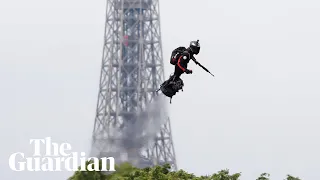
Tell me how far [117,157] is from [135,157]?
477cm

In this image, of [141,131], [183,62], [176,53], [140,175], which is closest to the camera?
[183,62]

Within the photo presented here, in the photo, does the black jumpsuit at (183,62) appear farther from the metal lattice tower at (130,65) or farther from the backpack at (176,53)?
the metal lattice tower at (130,65)

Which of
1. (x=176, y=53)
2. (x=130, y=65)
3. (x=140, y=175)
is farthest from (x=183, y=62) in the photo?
(x=130, y=65)

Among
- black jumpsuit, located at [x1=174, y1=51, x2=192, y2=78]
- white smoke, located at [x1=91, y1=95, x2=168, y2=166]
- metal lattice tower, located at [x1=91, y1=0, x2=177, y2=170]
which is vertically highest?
metal lattice tower, located at [x1=91, y1=0, x2=177, y2=170]

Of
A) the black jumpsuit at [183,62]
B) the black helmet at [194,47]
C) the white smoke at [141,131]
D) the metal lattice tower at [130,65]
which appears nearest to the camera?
the black jumpsuit at [183,62]

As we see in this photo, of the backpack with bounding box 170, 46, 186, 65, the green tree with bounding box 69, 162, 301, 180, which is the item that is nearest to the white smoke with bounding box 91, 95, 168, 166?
the green tree with bounding box 69, 162, 301, 180

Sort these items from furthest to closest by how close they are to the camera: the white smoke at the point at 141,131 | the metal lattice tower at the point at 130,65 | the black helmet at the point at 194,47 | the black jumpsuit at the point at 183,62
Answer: the metal lattice tower at the point at 130,65 → the white smoke at the point at 141,131 → the black helmet at the point at 194,47 → the black jumpsuit at the point at 183,62

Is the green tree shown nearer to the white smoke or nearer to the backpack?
the white smoke

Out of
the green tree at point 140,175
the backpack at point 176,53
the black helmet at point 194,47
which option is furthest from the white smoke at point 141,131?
the black helmet at point 194,47

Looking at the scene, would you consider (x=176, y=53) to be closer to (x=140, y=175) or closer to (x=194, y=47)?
(x=194, y=47)

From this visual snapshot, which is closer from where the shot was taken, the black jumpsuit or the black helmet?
the black jumpsuit

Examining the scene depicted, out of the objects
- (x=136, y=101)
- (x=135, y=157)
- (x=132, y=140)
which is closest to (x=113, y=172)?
(x=132, y=140)

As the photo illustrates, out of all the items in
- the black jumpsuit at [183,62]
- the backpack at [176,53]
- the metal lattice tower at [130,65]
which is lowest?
the black jumpsuit at [183,62]

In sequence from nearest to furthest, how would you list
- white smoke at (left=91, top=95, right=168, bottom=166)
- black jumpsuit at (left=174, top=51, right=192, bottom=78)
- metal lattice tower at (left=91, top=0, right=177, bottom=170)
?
1. black jumpsuit at (left=174, top=51, right=192, bottom=78)
2. white smoke at (left=91, top=95, right=168, bottom=166)
3. metal lattice tower at (left=91, top=0, right=177, bottom=170)
